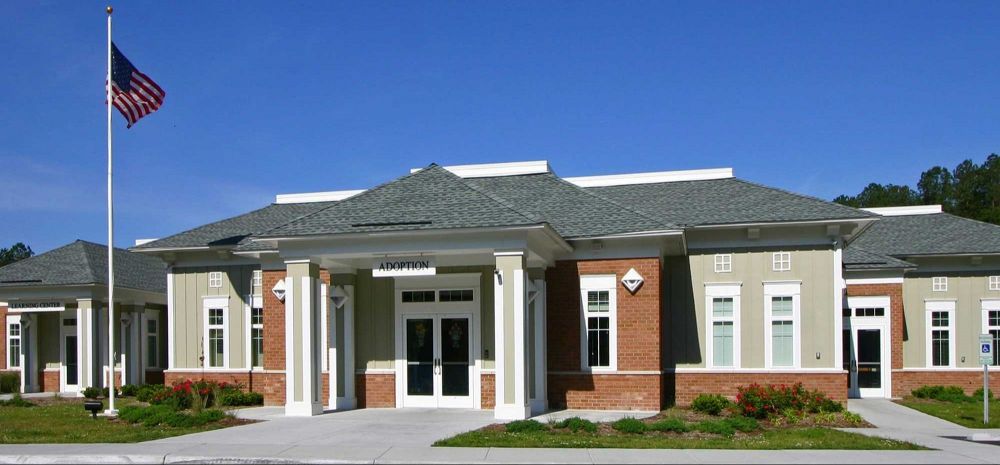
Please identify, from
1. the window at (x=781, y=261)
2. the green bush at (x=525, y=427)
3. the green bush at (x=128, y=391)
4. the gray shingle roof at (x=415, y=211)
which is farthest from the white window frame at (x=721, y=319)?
the green bush at (x=128, y=391)

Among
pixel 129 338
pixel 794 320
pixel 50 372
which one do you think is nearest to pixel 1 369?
pixel 50 372

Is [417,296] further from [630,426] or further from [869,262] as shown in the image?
[869,262]

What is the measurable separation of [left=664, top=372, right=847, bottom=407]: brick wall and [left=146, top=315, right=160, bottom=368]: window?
19006 mm

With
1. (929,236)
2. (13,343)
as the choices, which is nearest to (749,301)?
(929,236)

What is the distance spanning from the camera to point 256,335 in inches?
988

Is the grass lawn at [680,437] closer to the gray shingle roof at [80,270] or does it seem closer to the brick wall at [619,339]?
the brick wall at [619,339]

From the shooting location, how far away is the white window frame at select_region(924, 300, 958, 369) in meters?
26.4

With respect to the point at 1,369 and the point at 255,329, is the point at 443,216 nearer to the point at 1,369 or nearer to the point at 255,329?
the point at 255,329

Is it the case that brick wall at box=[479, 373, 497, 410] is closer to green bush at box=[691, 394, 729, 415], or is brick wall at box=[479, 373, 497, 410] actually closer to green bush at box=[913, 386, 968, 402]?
green bush at box=[691, 394, 729, 415]

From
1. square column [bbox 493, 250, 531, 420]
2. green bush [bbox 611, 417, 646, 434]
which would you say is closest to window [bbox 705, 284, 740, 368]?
square column [bbox 493, 250, 531, 420]

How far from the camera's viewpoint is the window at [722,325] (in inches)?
837

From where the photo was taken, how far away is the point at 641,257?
19.8 metres

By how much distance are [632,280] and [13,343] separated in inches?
950

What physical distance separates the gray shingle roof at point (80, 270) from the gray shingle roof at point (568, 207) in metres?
14.0
